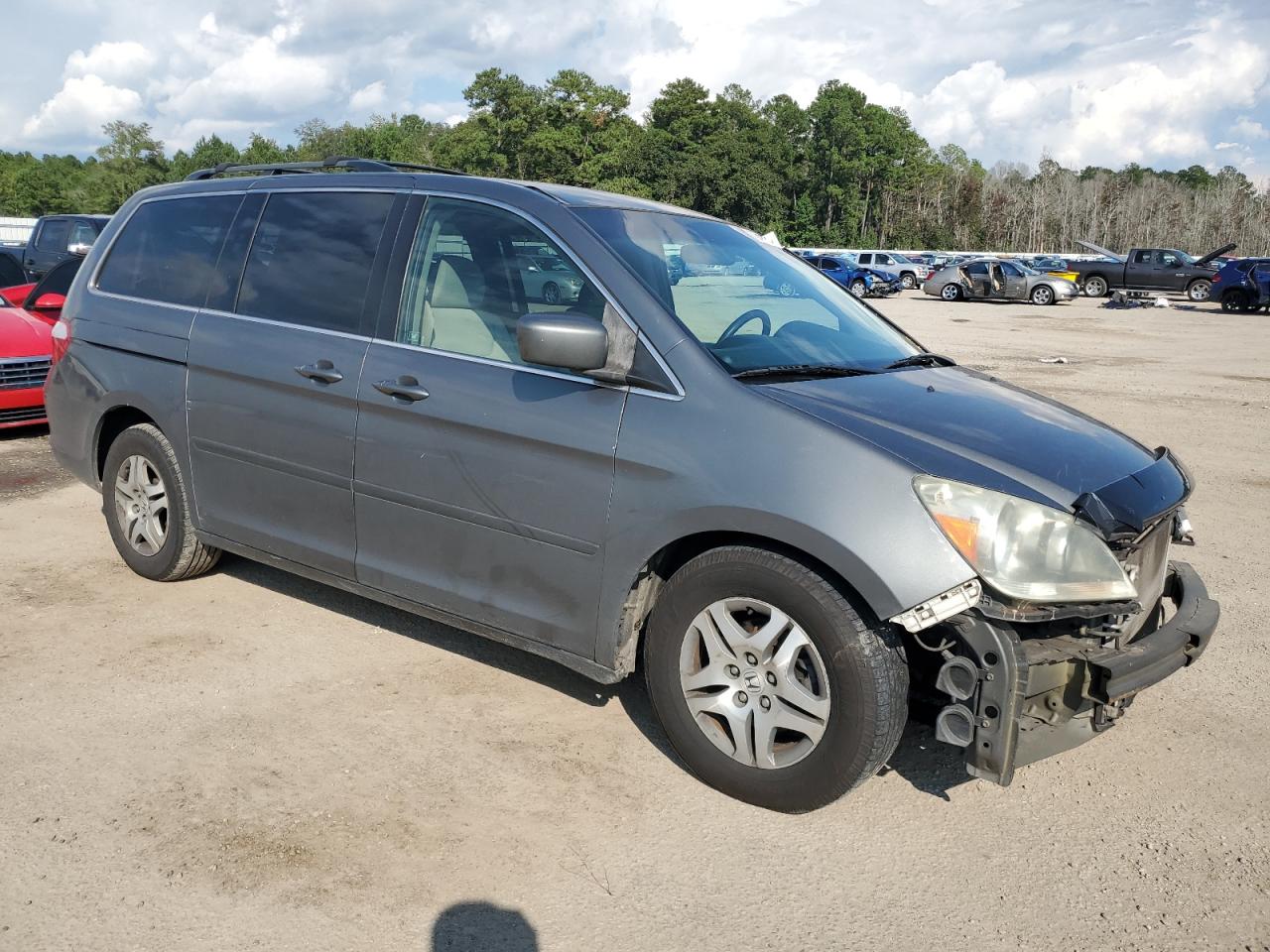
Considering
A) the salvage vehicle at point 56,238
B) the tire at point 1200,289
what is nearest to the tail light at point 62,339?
the salvage vehicle at point 56,238

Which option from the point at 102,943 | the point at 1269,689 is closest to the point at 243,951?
the point at 102,943

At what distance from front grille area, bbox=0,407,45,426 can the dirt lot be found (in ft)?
13.5

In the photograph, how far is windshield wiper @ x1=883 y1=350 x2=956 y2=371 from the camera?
4094 mm

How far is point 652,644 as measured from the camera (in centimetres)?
351

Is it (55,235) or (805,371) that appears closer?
(805,371)

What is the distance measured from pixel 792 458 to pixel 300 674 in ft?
7.48

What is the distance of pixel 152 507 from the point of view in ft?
16.9

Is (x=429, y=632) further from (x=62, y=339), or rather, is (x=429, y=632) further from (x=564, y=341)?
(x=62, y=339)

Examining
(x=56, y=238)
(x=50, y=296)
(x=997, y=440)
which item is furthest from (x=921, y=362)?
(x=56, y=238)

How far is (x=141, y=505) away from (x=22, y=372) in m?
4.31

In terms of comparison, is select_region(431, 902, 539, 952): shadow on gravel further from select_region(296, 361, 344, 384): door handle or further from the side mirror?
select_region(296, 361, 344, 384): door handle

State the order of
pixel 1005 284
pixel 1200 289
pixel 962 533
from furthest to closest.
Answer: pixel 1200 289 < pixel 1005 284 < pixel 962 533

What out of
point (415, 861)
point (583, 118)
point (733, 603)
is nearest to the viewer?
point (415, 861)

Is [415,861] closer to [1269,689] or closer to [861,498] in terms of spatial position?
[861,498]
